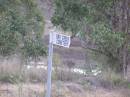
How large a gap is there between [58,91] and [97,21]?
423 centimetres

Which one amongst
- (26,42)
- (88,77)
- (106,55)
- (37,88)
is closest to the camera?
(37,88)

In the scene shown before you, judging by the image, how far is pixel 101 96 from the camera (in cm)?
1042

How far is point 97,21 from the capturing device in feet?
44.6

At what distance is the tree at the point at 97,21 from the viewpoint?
12.9 meters

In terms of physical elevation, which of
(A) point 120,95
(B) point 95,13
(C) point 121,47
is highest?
(B) point 95,13

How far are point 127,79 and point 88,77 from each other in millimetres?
1504

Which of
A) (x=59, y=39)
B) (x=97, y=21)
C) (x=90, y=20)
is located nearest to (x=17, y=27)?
(x=90, y=20)

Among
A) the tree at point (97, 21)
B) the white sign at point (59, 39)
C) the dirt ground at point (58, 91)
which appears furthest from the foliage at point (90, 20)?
the white sign at point (59, 39)

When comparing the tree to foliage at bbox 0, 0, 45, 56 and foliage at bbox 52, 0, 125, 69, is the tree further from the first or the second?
foliage at bbox 0, 0, 45, 56

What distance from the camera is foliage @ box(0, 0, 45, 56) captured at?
12281 millimetres

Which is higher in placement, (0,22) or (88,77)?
(0,22)

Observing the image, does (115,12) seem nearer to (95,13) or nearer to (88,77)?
(95,13)

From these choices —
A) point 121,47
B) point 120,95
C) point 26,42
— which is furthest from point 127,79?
point 26,42

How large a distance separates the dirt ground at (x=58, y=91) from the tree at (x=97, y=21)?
2.15m
